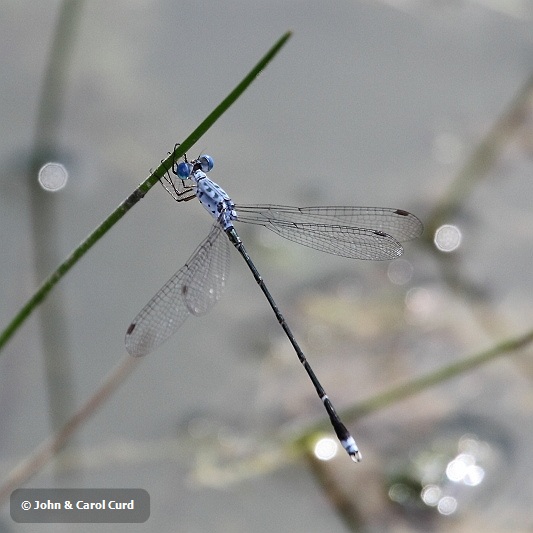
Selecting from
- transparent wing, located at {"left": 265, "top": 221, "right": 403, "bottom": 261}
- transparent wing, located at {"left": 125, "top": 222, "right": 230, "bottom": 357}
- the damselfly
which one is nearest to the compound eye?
the damselfly

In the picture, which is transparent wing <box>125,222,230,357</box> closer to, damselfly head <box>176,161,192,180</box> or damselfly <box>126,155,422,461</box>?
damselfly <box>126,155,422,461</box>

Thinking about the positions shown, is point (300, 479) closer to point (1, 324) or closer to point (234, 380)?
point (234, 380)

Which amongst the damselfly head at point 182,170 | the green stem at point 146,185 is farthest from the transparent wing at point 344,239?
the green stem at point 146,185

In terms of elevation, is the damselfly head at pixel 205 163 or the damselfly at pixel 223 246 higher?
the damselfly head at pixel 205 163

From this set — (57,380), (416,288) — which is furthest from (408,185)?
(57,380)

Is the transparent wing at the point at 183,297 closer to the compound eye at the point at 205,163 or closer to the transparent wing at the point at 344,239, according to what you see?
the compound eye at the point at 205,163

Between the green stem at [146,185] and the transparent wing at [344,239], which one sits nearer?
the green stem at [146,185]

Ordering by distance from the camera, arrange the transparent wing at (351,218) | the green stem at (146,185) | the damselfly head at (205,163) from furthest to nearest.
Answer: the transparent wing at (351,218) < the damselfly head at (205,163) < the green stem at (146,185)
